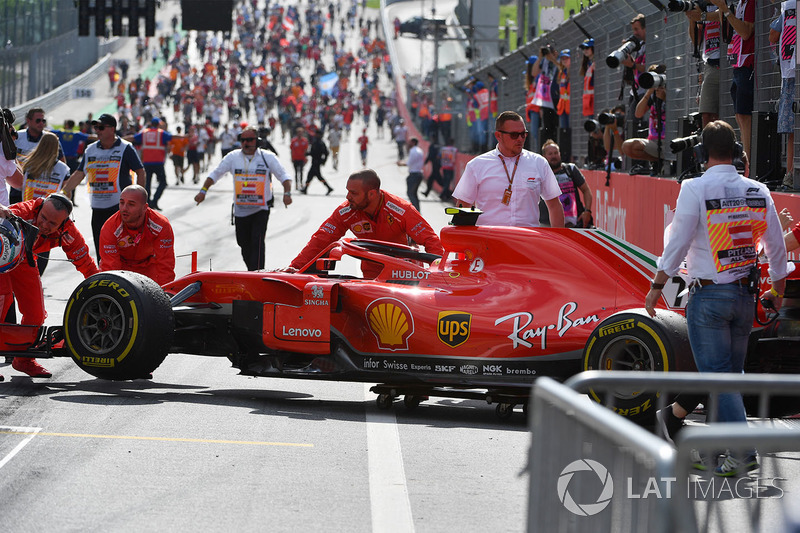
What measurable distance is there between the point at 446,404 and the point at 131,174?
5.60 meters

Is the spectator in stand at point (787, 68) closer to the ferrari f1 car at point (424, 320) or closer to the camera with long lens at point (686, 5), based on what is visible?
the camera with long lens at point (686, 5)

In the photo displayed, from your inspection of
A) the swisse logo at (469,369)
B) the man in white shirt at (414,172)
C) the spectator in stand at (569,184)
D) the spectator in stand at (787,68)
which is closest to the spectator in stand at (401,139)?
the man in white shirt at (414,172)

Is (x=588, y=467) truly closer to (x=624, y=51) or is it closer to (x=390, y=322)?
(x=390, y=322)

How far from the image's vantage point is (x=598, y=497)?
3420 mm

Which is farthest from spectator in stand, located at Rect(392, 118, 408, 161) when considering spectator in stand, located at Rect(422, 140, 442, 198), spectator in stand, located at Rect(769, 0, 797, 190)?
spectator in stand, located at Rect(769, 0, 797, 190)

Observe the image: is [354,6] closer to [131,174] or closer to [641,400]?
[131,174]

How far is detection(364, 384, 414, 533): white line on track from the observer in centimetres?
517

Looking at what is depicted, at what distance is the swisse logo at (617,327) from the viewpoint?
6938 mm

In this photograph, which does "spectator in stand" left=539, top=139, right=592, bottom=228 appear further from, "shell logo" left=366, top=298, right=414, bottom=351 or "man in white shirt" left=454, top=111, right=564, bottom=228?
"shell logo" left=366, top=298, right=414, bottom=351

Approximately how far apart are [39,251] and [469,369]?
10.9ft

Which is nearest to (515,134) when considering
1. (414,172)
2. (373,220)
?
(373,220)

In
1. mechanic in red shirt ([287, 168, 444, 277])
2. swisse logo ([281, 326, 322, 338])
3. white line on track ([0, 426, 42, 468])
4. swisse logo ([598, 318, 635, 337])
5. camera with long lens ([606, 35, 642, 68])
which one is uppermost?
camera with long lens ([606, 35, 642, 68])

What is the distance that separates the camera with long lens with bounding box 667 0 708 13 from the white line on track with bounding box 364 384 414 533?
5.36 metres

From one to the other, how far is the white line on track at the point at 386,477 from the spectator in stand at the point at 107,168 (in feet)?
18.3
